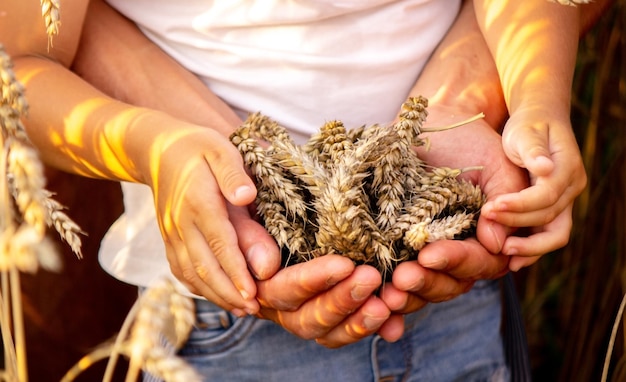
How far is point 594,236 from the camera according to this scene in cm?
229

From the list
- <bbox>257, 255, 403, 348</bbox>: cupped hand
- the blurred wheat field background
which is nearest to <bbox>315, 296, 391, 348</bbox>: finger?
<bbox>257, 255, 403, 348</bbox>: cupped hand

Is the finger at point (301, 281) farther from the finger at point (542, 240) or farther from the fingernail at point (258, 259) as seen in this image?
the finger at point (542, 240)

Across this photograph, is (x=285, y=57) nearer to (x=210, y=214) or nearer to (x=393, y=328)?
(x=210, y=214)

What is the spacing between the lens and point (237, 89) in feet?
4.29

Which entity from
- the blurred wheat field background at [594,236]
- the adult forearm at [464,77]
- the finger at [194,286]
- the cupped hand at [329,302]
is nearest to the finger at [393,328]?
the cupped hand at [329,302]

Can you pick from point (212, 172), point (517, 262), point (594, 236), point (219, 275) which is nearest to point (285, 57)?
point (212, 172)

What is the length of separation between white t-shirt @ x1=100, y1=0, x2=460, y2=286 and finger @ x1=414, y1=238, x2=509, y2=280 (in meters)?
0.33

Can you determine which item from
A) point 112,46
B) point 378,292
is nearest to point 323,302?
point 378,292

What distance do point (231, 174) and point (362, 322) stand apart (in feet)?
0.91

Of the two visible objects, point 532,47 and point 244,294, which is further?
point 532,47

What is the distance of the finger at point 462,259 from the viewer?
3.43 ft

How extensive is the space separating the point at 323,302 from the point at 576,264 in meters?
1.45

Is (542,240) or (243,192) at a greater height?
(243,192)

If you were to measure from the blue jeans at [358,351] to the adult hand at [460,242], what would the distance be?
186 millimetres
